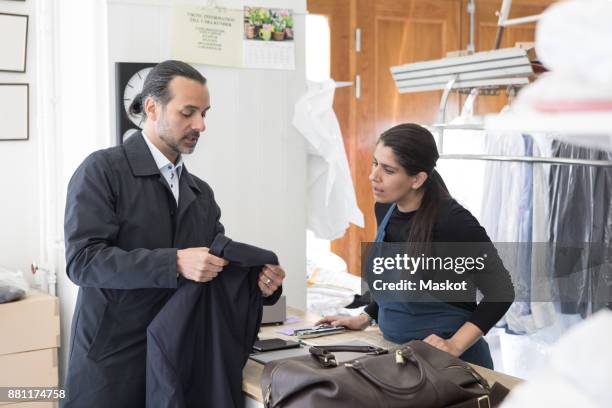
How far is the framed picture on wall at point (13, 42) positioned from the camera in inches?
139

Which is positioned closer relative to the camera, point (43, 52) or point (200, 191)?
point (200, 191)

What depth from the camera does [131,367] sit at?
2096 millimetres

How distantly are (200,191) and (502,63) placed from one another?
1250 mm

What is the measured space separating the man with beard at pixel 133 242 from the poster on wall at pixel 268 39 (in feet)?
3.30

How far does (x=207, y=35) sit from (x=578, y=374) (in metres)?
2.57

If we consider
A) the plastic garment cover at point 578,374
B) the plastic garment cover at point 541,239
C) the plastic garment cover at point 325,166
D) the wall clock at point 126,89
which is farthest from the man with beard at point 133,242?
the plastic garment cover at point 541,239

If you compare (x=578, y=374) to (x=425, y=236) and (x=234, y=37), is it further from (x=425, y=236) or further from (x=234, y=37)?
(x=234, y=37)

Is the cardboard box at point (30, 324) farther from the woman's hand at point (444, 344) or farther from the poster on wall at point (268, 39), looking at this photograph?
the woman's hand at point (444, 344)

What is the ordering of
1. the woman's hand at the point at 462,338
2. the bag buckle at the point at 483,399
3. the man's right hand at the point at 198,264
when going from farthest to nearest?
the woman's hand at the point at 462,338, the man's right hand at the point at 198,264, the bag buckle at the point at 483,399

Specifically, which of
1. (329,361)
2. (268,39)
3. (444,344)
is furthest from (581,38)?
(268,39)

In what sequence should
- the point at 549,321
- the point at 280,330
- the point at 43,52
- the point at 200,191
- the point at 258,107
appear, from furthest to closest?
the point at 549,321, the point at 43,52, the point at 258,107, the point at 280,330, the point at 200,191

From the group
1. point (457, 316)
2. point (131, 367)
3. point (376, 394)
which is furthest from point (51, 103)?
point (376, 394)

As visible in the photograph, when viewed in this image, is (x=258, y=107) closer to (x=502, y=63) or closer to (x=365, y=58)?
(x=502, y=63)

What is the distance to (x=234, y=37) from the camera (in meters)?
3.20
